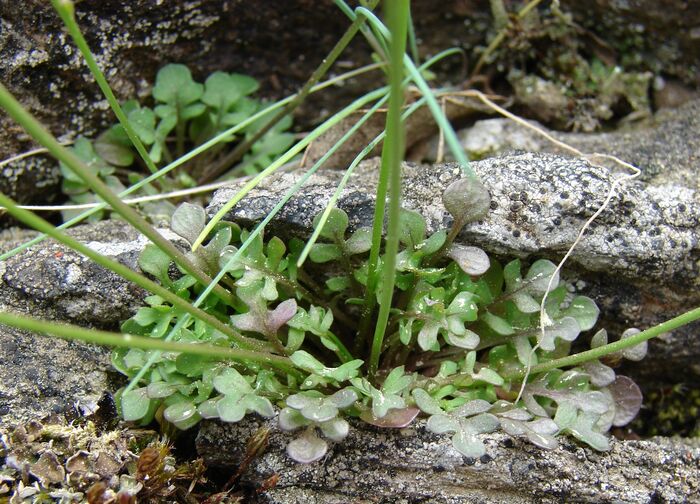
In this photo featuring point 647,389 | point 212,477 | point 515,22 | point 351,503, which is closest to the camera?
point 351,503

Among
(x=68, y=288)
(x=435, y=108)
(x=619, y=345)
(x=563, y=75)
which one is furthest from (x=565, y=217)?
(x=68, y=288)

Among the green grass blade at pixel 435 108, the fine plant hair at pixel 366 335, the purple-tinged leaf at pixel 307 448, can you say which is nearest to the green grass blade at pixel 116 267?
the fine plant hair at pixel 366 335

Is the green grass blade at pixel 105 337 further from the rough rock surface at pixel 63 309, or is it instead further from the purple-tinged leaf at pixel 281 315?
the rough rock surface at pixel 63 309

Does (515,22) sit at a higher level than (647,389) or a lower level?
higher

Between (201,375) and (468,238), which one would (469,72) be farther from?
(201,375)

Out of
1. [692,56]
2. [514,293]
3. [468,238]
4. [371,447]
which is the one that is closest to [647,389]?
[514,293]

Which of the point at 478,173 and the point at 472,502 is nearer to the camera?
the point at 472,502

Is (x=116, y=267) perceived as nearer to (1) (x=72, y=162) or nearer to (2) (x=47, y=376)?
(1) (x=72, y=162)

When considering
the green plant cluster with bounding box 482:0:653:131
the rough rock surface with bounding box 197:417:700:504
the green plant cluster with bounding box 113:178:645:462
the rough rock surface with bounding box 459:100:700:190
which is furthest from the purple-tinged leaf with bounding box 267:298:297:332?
the green plant cluster with bounding box 482:0:653:131

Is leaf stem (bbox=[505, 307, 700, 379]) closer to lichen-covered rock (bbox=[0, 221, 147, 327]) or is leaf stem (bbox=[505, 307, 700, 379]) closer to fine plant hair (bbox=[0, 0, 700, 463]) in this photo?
fine plant hair (bbox=[0, 0, 700, 463])
